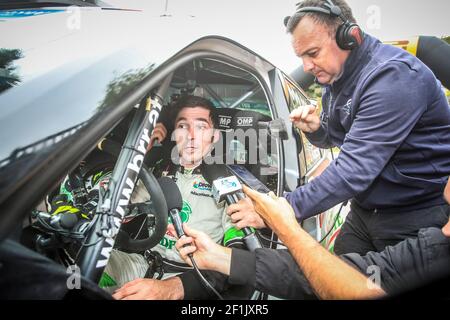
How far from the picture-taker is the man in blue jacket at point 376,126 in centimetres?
80

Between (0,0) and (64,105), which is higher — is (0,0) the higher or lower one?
the higher one

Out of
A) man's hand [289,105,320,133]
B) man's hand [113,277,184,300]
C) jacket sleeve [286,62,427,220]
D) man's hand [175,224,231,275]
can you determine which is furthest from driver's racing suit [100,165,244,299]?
man's hand [289,105,320,133]

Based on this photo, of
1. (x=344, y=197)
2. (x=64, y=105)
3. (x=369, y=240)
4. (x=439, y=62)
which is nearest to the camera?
(x=64, y=105)

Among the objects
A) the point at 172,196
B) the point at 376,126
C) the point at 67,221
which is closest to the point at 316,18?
the point at 376,126

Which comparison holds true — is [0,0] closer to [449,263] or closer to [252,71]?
[252,71]

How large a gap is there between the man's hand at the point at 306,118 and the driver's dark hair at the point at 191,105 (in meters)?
0.39

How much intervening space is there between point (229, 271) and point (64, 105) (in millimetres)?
628

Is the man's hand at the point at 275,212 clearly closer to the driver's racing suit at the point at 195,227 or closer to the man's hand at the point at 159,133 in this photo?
the driver's racing suit at the point at 195,227

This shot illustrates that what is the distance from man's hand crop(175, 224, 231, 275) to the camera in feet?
2.62

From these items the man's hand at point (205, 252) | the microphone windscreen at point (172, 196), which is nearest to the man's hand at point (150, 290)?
the man's hand at point (205, 252)

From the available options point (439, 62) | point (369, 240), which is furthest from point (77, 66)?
point (439, 62)

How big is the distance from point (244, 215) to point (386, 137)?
529 millimetres

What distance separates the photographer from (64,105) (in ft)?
1.77

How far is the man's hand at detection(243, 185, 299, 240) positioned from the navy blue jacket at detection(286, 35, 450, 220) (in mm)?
67
